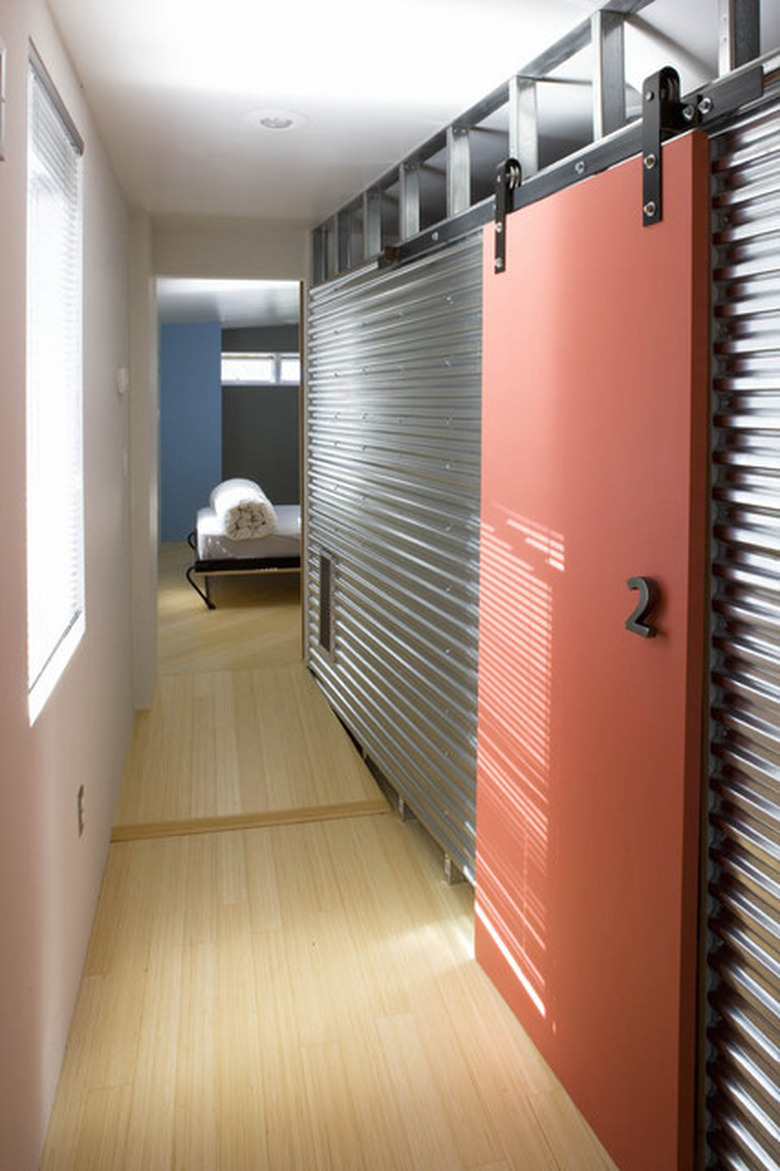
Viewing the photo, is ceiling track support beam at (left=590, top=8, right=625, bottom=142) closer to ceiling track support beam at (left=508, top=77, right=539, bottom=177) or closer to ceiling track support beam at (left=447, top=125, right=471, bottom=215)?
ceiling track support beam at (left=508, top=77, right=539, bottom=177)

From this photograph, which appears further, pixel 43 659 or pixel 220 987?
pixel 220 987

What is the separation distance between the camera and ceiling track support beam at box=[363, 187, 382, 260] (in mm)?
3525

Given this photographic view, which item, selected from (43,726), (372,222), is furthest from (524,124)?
(43,726)

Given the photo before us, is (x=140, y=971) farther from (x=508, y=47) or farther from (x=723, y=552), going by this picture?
(x=508, y=47)

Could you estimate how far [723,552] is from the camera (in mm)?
1499

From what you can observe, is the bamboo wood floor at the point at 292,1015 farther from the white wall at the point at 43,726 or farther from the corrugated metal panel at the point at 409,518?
the corrugated metal panel at the point at 409,518

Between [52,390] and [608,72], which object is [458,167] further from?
[52,390]

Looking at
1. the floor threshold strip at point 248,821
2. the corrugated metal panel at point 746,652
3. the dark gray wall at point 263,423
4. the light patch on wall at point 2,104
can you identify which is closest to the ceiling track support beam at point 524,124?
the corrugated metal panel at point 746,652

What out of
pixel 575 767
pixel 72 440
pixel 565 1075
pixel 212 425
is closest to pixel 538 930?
pixel 565 1075

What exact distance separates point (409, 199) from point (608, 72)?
133 centimetres

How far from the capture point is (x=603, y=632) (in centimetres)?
176

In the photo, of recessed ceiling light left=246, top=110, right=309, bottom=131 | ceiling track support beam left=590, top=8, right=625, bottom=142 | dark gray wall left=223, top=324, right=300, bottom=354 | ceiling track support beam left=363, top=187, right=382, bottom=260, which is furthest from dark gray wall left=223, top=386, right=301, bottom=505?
ceiling track support beam left=590, top=8, right=625, bottom=142

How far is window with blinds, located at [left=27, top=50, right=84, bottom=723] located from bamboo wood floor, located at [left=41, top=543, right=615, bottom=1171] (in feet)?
2.73

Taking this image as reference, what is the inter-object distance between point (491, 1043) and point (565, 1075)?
21 cm
